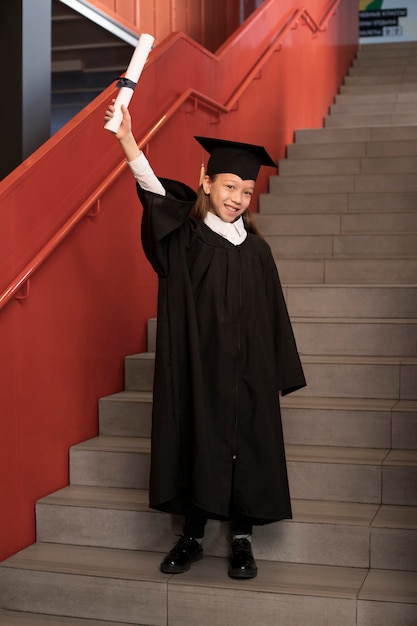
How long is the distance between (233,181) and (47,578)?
1.54 m

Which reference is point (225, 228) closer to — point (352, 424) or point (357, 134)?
point (352, 424)

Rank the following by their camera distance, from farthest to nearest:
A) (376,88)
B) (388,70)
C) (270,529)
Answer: (388,70), (376,88), (270,529)

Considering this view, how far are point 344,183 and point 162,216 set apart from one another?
3141 millimetres

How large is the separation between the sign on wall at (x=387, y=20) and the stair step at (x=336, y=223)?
23.9 feet

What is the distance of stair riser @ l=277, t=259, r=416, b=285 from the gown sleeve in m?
2.04

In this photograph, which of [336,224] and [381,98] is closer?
[336,224]

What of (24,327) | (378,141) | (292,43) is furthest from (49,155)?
(292,43)

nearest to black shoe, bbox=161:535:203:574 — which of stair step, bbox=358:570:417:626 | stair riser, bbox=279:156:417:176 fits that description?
stair step, bbox=358:570:417:626

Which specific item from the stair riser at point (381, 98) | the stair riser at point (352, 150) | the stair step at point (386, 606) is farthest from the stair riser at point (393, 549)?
the stair riser at point (381, 98)

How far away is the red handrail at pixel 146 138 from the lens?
11.6 ft

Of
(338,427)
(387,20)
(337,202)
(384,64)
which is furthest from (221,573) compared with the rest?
(387,20)

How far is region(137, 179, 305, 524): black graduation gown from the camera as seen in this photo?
3199mm

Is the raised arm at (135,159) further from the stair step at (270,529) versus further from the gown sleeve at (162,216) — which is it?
the stair step at (270,529)

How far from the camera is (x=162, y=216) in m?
3.18
